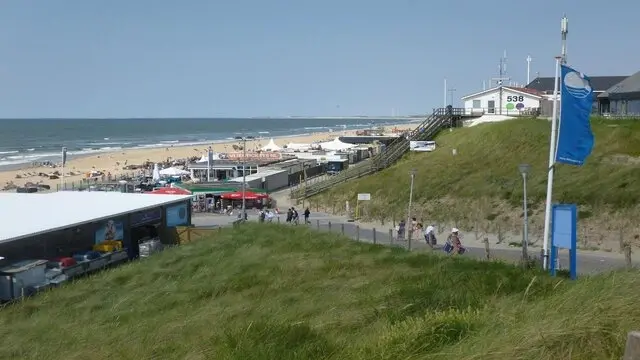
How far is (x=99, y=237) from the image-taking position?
1972cm

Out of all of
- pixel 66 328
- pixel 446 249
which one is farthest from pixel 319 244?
pixel 66 328

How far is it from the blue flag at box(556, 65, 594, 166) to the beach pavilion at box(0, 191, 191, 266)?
1271cm

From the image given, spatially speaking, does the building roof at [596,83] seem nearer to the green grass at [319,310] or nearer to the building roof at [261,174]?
the building roof at [261,174]

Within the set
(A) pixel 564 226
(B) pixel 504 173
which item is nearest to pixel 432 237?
(A) pixel 564 226

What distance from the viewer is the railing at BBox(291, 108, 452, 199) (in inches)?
1518

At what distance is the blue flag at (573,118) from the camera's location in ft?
44.4

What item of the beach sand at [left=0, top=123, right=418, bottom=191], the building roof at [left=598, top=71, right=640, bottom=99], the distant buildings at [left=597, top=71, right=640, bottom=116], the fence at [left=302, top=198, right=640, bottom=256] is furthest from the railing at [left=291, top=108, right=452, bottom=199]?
the beach sand at [left=0, top=123, right=418, bottom=191]

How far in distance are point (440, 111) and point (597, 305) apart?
4188cm

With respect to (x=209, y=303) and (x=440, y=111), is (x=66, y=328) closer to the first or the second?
(x=209, y=303)

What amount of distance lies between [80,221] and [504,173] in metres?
20.1

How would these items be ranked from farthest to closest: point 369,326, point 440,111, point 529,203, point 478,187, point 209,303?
point 440,111 → point 478,187 → point 529,203 → point 209,303 → point 369,326

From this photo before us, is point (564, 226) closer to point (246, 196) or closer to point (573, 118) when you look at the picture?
point (573, 118)

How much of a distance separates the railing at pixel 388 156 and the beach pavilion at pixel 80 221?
14.5 meters

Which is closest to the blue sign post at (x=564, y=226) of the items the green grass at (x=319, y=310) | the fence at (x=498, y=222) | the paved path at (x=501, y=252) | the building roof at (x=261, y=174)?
the green grass at (x=319, y=310)
